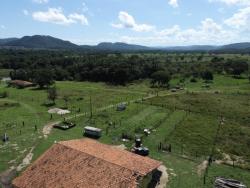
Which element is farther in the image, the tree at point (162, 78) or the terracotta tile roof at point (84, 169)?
the tree at point (162, 78)

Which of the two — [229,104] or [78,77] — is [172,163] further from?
[78,77]

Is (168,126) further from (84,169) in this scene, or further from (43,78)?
(43,78)

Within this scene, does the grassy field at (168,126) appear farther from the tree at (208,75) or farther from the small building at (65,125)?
the tree at (208,75)

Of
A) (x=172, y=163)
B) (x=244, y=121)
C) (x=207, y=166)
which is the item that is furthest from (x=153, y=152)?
(x=244, y=121)

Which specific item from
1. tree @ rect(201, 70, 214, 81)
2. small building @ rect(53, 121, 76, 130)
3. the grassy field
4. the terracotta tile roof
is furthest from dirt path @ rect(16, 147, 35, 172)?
tree @ rect(201, 70, 214, 81)

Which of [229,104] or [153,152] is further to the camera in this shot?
[229,104]

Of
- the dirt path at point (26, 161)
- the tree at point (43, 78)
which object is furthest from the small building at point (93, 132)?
the tree at point (43, 78)

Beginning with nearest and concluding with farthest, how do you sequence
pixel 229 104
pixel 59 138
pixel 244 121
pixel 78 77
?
1. pixel 59 138
2. pixel 244 121
3. pixel 229 104
4. pixel 78 77
